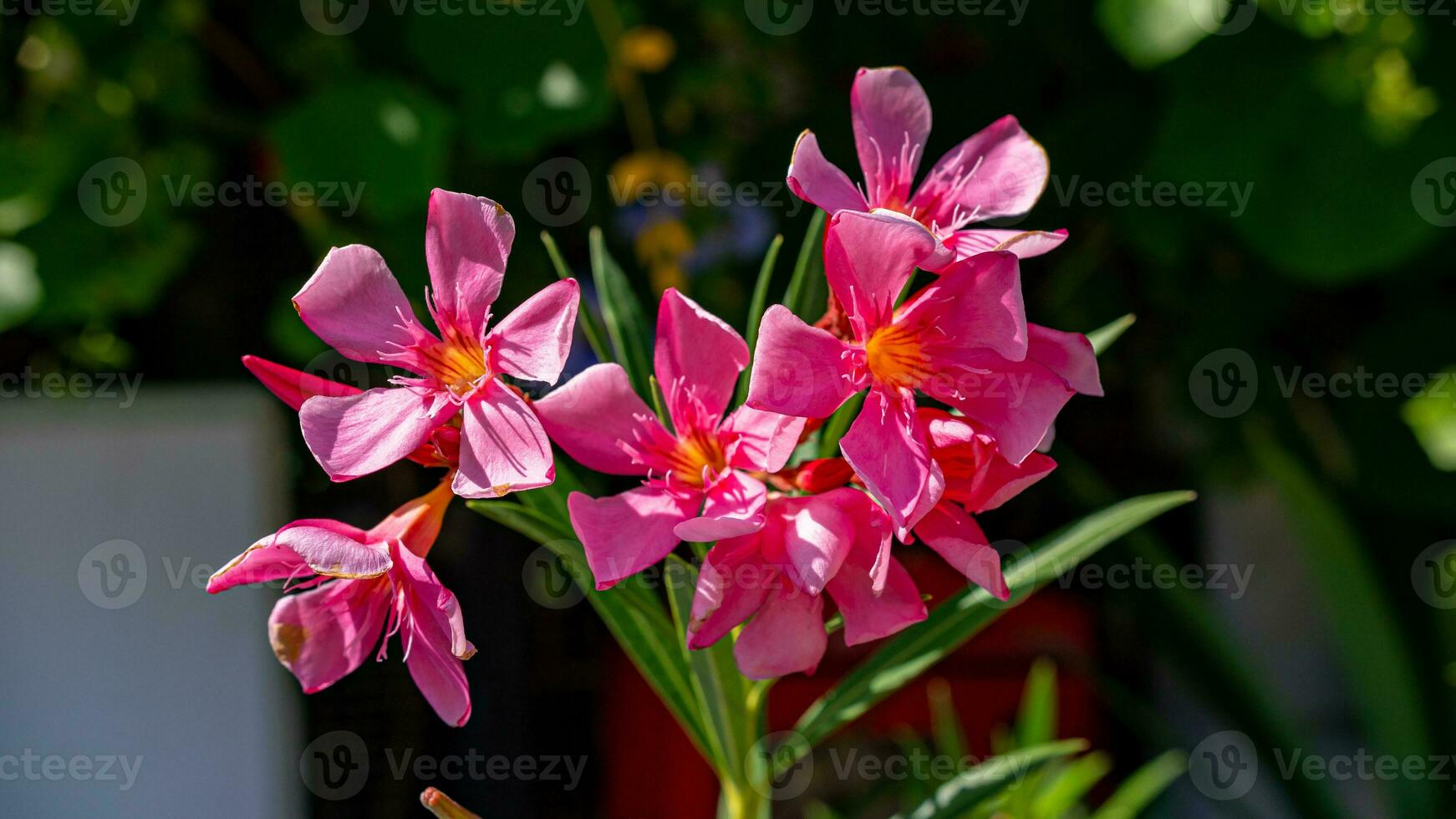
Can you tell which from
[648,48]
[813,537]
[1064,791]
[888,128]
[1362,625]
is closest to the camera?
[813,537]

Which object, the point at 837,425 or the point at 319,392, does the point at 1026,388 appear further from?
the point at 319,392

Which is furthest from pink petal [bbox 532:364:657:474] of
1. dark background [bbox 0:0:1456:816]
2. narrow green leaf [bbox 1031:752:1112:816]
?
narrow green leaf [bbox 1031:752:1112:816]

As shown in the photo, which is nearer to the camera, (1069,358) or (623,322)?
(1069,358)

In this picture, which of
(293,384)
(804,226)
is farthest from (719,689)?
(804,226)

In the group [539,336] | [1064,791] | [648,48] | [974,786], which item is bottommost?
[1064,791]

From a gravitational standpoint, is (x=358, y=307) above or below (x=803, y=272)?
above

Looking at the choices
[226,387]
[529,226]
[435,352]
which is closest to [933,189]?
[435,352]

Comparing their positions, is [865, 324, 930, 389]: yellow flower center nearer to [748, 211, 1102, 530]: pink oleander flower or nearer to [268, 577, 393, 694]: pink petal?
[748, 211, 1102, 530]: pink oleander flower

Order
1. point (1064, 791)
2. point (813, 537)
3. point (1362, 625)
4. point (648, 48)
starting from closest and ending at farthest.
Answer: point (813, 537), point (1064, 791), point (1362, 625), point (648, 48)
